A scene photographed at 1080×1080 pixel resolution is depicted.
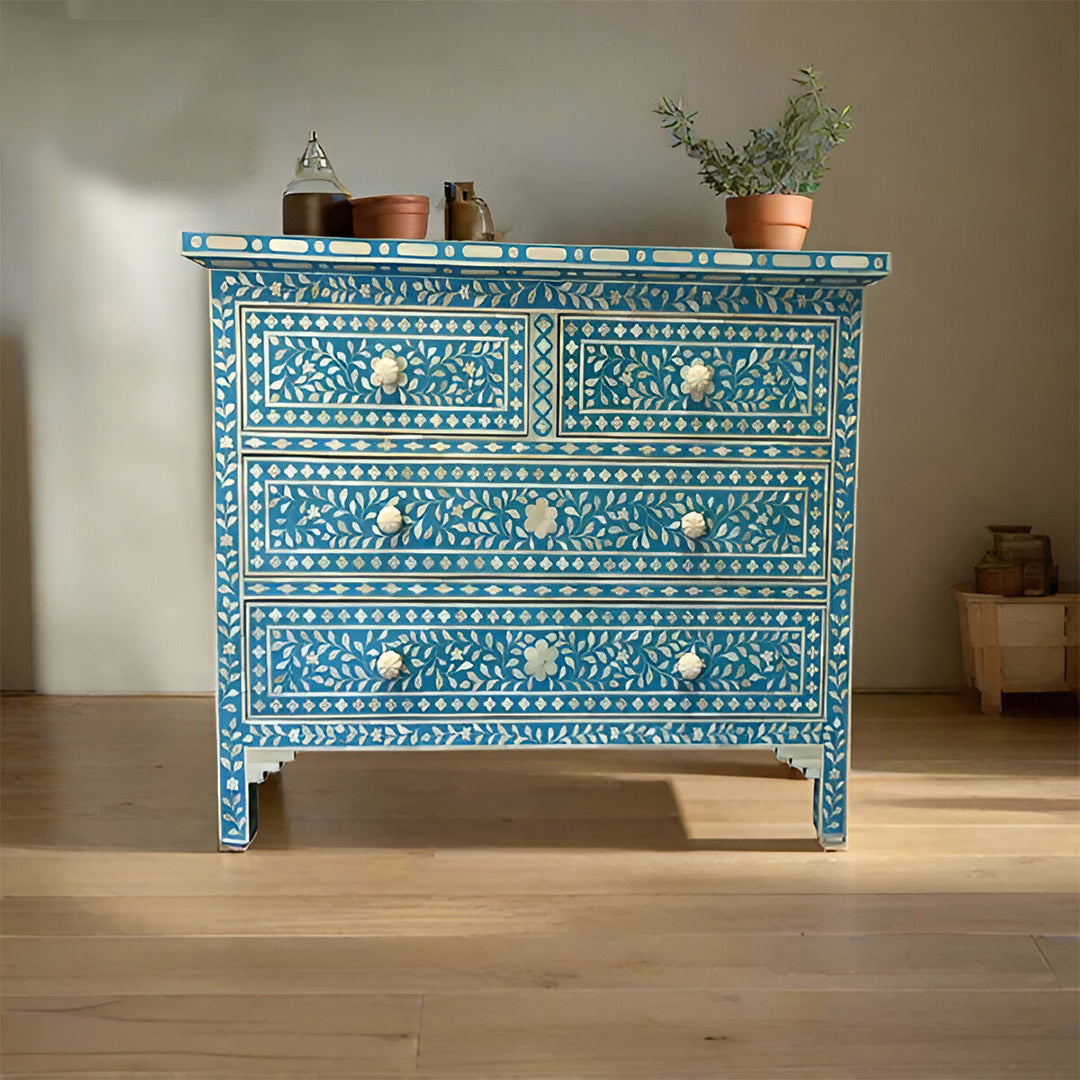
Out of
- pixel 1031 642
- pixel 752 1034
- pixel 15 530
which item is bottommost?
pixel 752 1034

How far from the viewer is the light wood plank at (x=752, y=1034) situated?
1.25m

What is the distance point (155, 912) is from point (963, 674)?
2.11m

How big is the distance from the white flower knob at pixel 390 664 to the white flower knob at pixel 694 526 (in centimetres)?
53

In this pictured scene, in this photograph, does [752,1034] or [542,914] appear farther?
[542,914]

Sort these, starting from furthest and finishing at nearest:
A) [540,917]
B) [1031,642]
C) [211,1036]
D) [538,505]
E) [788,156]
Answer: [1031,642], [788,156], [538,505], [540,917], [211,1036]

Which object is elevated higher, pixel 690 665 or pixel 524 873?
pixel 690 665

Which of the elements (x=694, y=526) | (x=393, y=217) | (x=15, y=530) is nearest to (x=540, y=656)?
(x=694, y=526)

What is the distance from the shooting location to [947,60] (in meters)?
2.70

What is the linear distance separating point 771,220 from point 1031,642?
52.7 inches

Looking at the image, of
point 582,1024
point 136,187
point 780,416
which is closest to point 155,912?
point 582,1024

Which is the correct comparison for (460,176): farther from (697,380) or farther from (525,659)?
(525,659)

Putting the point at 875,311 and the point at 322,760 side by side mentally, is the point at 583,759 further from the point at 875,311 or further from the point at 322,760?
the point at 875,311

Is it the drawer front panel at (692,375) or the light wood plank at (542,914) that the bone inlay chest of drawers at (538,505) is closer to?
the drawer front panel at (692,375)

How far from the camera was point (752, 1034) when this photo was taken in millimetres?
1317
